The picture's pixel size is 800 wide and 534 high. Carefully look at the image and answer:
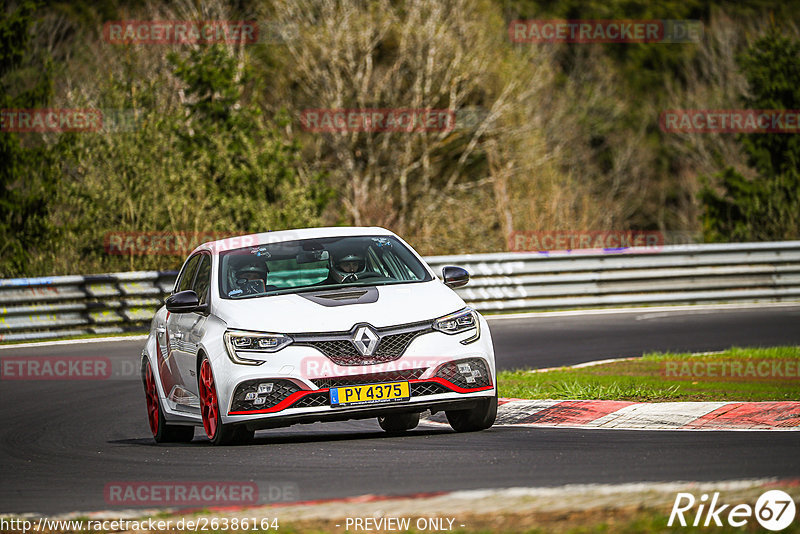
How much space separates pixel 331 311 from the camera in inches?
362

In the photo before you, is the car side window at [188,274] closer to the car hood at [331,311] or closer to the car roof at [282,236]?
the car roof at [282,236]

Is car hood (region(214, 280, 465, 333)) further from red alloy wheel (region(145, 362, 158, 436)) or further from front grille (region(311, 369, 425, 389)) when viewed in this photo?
red alloy wheel (region(145, 362, 158, 436))

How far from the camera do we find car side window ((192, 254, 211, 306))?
10.3 meters

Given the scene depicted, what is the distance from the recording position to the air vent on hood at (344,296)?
934 centimetres

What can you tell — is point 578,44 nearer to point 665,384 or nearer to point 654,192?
point 654,192

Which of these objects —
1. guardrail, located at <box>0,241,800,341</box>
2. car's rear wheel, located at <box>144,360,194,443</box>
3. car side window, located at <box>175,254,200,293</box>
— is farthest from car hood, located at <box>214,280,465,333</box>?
guardrail, located at <box>0,241,800,341</box>

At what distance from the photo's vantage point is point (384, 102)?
45812 millimetres

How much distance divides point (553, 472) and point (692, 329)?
12309 mm

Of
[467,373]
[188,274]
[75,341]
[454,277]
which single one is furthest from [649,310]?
[467,373]

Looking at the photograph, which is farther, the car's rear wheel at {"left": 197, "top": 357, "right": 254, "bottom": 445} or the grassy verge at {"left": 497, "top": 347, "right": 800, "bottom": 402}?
the grassy verge at {"left": 497, "top": 347, "right": 800, "bottom": 402}

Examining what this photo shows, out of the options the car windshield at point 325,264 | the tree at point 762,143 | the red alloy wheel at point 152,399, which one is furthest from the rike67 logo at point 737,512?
the tree at point 762,143

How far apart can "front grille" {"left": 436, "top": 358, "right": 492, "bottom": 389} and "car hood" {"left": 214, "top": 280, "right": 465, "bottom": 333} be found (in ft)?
1.23

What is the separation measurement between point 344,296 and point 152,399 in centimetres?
249

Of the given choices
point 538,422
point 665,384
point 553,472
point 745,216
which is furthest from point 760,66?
point 553,472
